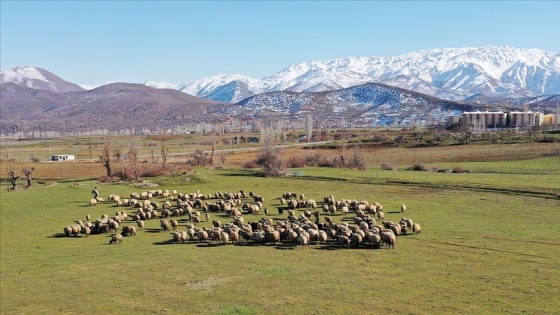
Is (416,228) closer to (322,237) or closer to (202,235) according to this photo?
(322,237)

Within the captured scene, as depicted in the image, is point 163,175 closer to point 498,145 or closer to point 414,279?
point 414,279

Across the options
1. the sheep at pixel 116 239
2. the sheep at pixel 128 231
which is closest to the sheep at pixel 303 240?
the sheep at pixel 116 239

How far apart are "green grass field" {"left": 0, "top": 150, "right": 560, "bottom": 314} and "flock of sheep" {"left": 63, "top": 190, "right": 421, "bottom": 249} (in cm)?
82

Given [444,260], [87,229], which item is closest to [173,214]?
[87,229]

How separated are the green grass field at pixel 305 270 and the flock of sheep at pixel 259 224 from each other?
2.69 ft

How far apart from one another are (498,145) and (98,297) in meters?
116

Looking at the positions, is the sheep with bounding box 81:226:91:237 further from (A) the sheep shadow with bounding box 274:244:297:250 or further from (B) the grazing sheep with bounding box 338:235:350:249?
(B) the grazing sheep with bounding box 338:235:350:249

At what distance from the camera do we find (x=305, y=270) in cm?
2411

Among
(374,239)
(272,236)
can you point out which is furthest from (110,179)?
(374,239)

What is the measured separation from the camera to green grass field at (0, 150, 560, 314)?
63.9 ft

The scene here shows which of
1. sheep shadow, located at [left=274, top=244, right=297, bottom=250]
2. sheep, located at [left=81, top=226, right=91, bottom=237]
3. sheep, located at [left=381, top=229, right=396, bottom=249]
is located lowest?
sheep, located at [left=81, top=226, right=91, bottom=237]

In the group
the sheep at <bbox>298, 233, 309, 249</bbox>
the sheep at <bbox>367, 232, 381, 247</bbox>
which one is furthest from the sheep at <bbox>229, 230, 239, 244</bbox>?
the sheep at <bbox>367, 232, 381, 247</bbox>

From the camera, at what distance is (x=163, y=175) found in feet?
255

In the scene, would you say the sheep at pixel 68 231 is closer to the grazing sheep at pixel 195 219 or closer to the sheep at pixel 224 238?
the grazing sheep at pixel 195 219
